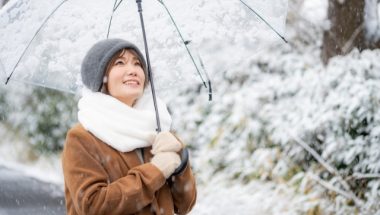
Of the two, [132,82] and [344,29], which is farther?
[344,29]

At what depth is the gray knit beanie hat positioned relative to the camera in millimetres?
2645

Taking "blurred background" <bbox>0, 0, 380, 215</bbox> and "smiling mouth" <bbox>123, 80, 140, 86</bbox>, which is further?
"blurred background" <bbox>0, 0, 380, 215</bbox>

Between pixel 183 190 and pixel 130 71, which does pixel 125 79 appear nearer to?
pixel 130 71

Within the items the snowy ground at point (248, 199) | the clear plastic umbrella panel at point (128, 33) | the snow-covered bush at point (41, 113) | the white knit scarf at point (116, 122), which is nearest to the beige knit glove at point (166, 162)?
the white knit scarf at point (116, 122)

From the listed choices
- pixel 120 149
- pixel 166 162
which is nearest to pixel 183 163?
pixel 166 162

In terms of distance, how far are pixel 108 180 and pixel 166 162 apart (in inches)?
9.9

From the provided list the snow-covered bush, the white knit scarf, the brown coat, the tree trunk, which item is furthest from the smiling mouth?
the snow-covered bush

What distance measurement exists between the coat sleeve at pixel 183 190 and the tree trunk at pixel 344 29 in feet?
16.5

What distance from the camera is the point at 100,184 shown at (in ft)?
7.88

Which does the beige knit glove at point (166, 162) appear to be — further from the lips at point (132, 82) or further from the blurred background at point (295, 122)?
the blurred background at point (295, 122)

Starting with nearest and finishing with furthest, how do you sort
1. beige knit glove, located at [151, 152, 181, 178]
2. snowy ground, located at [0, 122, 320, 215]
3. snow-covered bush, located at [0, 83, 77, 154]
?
beige knit glove, located at [151, 152, 181, 178] → snowy ground, located at [0, 122, 320, 215] → snow-covered bush, located at [0, 83, 77, 154]

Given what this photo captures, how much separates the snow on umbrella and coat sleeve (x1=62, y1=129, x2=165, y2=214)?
80 centimetres

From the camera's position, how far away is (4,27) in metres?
3.11

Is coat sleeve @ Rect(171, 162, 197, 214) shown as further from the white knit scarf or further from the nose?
the nose
